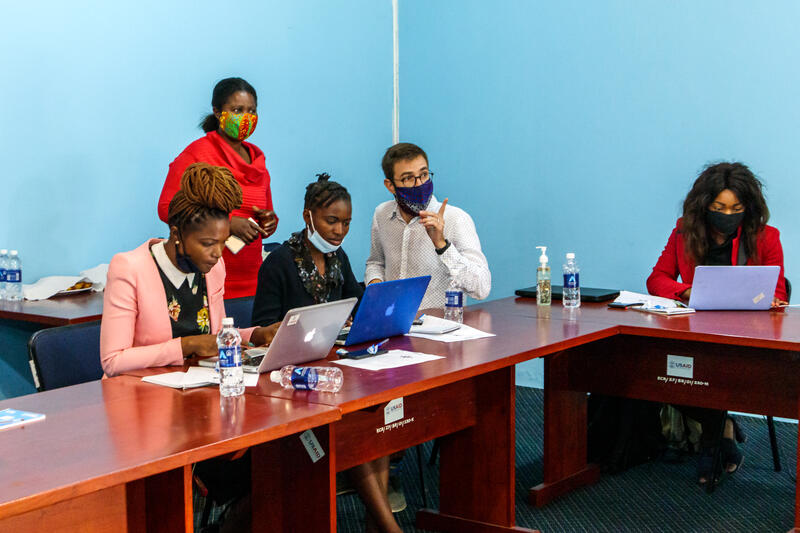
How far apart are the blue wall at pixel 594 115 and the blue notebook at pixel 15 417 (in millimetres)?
3295

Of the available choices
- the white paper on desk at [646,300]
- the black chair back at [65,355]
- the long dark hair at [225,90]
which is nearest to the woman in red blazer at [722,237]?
the white paper on desk at [646,300]

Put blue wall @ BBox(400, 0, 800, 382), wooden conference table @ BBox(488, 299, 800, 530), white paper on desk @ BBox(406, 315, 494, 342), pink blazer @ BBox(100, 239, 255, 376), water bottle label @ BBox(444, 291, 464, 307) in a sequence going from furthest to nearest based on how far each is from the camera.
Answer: blue wall @ BBox(400, 0, 800, 382)
water bottle label @ BBox(444, 291, 464, 307)
wooden conference table @ BBox(488, 299, 800, 530)
white paper on desk @ BBox(406, 315, 494, 342)
pink blazer @ BBox(100, 239, 255, 376)

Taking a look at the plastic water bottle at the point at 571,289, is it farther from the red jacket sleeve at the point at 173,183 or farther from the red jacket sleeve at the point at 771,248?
the red jacket sleeve at the point at 173,183

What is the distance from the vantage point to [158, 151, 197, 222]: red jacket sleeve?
122 inches

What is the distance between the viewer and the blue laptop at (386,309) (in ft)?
7.30

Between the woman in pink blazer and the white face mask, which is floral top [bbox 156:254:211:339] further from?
the white face mask

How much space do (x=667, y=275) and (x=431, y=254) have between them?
3.33ft

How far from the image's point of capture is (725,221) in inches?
124

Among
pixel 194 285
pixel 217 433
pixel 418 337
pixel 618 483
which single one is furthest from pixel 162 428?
pixel 618 483

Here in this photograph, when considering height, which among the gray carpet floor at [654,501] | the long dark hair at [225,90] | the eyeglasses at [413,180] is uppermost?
the long dark hair at [225,90]

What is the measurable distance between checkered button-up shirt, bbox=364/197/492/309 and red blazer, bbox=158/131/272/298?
18.9 inches

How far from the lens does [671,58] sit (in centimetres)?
405

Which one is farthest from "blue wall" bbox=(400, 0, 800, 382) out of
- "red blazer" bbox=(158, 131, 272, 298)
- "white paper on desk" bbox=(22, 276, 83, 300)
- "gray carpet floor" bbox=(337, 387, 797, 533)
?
"white paper on desk" bbox=(22, 276, 83, 300)

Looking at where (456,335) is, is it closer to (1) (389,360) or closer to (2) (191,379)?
(1) (389,360)
